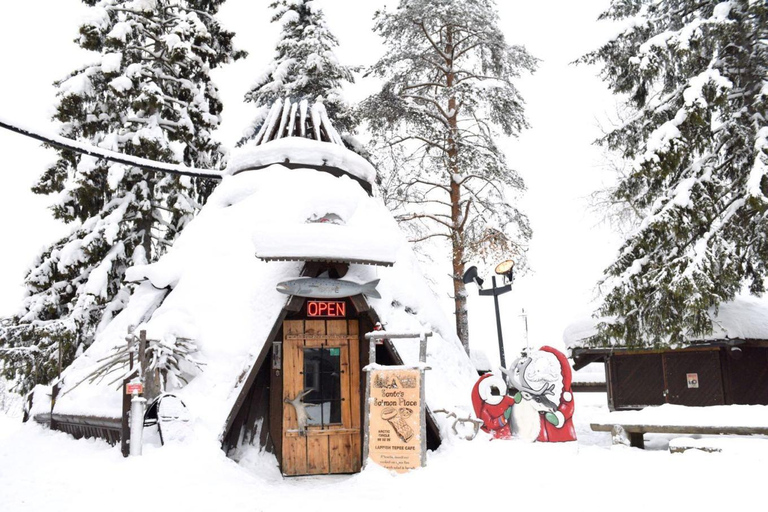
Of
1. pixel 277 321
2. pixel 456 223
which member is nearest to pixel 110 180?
pixel 277 321

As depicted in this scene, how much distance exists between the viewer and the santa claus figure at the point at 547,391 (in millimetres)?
7977

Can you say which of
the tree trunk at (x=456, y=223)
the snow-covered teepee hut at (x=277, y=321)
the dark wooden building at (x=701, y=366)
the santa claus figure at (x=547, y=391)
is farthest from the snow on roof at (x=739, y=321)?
the snow-covered teepee hut at (x=277, y=321)

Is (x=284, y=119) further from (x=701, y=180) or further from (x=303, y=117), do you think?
(x=701, y=180)

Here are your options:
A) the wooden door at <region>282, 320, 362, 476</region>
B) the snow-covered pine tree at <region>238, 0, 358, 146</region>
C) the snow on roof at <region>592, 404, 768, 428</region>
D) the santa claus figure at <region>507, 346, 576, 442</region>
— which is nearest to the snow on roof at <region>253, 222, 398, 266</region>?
the wooden door at <region>282, 320, 362, 476</region>

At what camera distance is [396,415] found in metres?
7.48

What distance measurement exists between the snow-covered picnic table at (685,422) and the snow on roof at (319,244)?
4.41m

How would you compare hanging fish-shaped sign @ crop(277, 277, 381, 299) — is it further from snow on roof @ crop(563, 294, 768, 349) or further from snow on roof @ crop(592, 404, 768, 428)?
snow on roof @ crop(563, 294, 768, 349)

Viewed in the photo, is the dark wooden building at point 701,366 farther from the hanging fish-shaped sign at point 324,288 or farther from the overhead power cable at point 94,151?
the overhead power cable at point 94,151

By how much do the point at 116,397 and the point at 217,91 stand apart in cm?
1176

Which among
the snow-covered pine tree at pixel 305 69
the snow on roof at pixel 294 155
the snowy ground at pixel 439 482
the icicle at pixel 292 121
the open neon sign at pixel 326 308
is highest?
the snow-covered pine tree at pixel 305 69

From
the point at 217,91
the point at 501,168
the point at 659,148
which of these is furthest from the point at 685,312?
the point at 217,91

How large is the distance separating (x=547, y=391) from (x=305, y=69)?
1325 cm

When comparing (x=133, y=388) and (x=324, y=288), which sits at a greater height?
(x=324, y=288)

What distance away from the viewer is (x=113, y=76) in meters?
15.0
